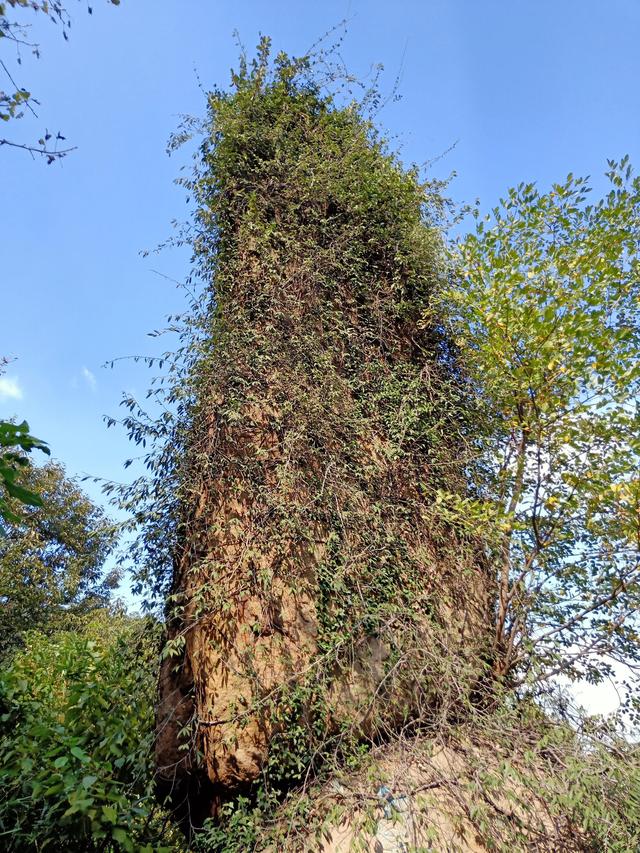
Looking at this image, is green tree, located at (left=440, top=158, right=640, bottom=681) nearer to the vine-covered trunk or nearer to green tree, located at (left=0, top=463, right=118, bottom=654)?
the vine-covered trunk

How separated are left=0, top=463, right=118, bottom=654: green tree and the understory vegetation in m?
5.88

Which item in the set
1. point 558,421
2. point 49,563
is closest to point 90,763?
point 558,421

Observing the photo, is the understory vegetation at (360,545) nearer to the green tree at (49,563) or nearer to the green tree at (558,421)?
the green tree at (558,421)

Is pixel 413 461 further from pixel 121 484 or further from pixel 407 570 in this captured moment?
pixel 121 484

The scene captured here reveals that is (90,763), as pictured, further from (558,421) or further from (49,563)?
(49,563)

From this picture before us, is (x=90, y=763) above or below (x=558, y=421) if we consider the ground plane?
below

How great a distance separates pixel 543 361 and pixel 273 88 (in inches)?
167

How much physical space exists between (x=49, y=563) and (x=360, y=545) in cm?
1217

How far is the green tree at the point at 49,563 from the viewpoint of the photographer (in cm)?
1044

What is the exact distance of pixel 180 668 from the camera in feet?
10.3

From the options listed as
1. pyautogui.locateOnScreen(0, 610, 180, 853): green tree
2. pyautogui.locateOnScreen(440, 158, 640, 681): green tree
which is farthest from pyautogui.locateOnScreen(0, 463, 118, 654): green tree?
pyautogui.locateOnScreen(440, 158, 640, 681): green tree

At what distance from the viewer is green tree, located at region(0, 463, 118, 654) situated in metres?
10.4

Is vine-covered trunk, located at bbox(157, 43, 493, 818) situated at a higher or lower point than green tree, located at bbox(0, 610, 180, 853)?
higher

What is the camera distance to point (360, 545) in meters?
3.41
